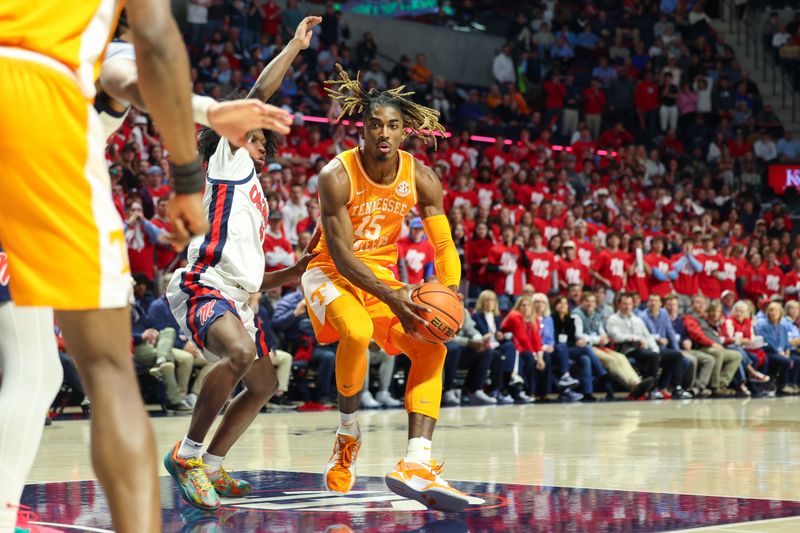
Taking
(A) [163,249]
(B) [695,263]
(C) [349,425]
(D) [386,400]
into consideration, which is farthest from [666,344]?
(C) [349,425]

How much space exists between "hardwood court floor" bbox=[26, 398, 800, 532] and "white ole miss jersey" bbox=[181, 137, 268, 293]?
1.03 meters

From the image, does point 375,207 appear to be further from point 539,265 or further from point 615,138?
point 615,138

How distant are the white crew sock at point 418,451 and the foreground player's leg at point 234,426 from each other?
0.69m

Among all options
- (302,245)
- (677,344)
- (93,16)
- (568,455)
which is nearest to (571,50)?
(677,344)

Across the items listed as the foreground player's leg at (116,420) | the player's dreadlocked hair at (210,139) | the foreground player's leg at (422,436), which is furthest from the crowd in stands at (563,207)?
the foreground player's leg at (116,420)

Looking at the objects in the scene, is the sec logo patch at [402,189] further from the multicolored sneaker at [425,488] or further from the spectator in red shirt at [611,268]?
the spectator in red shirt at [611,268]

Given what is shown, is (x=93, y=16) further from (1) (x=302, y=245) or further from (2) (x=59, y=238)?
(1) (x=302, y=245)

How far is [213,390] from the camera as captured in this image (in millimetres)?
5051

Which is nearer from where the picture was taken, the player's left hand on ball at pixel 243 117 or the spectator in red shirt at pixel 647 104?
the player's left hand on ball at pixel 243 117

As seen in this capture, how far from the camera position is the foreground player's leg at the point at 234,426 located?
522 cm

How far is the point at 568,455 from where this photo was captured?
24.1ft

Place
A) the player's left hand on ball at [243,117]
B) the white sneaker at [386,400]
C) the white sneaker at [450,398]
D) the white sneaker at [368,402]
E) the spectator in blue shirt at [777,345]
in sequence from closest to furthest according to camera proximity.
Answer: the player's left hand on ball at [243,117]
the white sneaker at [368,402]
the white sneaker at [386,400]
the white sneaker at [450,398]
the spectator in blue shirt at [777,345]

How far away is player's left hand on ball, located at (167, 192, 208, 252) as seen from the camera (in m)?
2.52

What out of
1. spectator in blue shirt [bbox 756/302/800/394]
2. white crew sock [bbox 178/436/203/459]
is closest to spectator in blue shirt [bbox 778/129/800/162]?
spectator in blue shirt [bbox 756/302/800/394]
